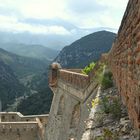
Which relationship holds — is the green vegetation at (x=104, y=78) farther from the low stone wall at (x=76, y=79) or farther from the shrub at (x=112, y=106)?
the shrub at (x=112, y=106)

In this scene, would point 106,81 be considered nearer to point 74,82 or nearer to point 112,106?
point 112,106

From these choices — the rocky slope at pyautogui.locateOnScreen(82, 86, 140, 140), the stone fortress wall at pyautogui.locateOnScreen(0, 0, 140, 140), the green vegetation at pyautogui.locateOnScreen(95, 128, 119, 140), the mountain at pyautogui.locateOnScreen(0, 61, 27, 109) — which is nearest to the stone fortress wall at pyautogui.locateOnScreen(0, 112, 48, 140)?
the stone fortress wall at pyautogui.locateOnScreen(0, 0, 140, 140)

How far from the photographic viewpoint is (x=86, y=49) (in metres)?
146

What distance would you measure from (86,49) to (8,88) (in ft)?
86.4

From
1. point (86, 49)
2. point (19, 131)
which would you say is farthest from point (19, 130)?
point (86, 49)

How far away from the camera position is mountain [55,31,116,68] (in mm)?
136750

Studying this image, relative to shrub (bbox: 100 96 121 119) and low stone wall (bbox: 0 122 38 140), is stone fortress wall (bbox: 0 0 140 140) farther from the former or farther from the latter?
shrub (bbox: 100 96 121 119)

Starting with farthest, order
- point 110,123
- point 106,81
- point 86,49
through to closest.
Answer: point 86,49 < point 106,81 < point 110,123

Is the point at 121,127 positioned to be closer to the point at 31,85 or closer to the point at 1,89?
the point at 1,89

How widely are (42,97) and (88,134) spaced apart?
83447 mm

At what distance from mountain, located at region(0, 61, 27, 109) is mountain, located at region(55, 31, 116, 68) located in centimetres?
1591

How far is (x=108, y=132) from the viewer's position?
28.8 feet

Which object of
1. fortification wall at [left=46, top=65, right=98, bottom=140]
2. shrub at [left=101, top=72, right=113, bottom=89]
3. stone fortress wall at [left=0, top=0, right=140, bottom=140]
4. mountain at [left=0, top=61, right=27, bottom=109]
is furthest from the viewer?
mountain at [left=0, top=61, right=27, bottom=109]

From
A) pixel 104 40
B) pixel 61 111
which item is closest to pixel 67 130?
pixel 61 111
